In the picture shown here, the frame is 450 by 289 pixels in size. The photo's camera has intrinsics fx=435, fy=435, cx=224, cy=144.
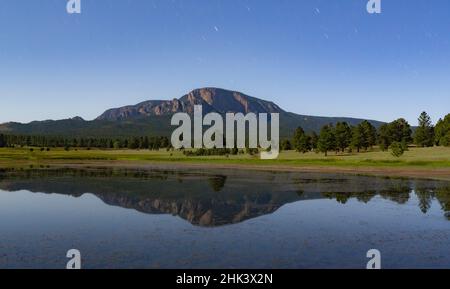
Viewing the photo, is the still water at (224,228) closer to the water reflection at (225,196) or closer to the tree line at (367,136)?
the water reflection at (225,196)

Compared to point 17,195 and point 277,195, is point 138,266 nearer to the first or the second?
point 277,195

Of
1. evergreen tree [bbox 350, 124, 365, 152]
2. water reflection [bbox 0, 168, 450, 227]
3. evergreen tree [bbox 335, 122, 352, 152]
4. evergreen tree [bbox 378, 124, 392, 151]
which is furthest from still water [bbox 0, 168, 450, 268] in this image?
evergreen tree [bbox 378, 124, 392, 151]

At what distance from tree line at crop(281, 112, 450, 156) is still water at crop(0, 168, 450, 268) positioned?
99484 millimetres

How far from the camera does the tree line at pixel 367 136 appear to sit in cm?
15312

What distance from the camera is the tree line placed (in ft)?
502

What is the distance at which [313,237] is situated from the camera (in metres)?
28.9

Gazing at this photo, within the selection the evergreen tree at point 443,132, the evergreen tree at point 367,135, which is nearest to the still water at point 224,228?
the evergreen tree at point 443,132

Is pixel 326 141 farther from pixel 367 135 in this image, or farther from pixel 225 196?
pixel 225 196

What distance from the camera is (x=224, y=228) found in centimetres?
3244

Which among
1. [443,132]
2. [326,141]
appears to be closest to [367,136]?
[326,141]

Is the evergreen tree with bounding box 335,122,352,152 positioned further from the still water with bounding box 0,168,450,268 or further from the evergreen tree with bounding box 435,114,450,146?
the still water with bounding box 0,168,450,268

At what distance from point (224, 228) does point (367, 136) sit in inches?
5565
